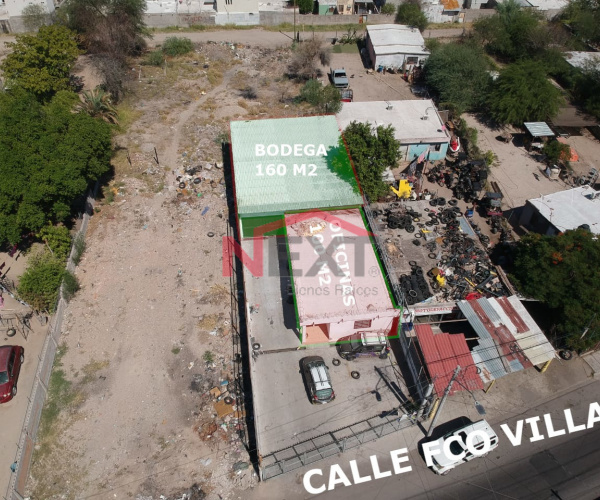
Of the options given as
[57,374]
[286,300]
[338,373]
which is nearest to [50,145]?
[57,374]

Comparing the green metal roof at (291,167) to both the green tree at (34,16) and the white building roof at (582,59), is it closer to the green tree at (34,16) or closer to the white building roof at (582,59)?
the white building roof at (582,59)

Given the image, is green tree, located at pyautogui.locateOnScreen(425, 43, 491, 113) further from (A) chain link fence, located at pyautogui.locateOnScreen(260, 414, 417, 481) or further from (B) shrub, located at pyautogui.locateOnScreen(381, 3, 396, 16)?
(A) chain link fence, located at pyautogui.locateOnScreen(260, 414, 417, 481)

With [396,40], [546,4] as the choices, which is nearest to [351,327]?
[396,40]

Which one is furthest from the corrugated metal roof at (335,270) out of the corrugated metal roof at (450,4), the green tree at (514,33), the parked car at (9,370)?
the corrugated metal roof at (450,4)

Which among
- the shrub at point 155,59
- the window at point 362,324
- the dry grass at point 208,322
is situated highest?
the shrub at point 155,59

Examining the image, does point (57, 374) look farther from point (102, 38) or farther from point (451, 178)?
point (102, 38)

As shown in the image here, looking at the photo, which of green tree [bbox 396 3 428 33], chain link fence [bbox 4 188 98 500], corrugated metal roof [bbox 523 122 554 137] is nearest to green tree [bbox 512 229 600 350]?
corrugated metal roof [bbox 523 122 554 137]

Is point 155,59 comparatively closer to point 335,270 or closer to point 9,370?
point 335,270

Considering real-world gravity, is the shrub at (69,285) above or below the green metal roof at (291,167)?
below
